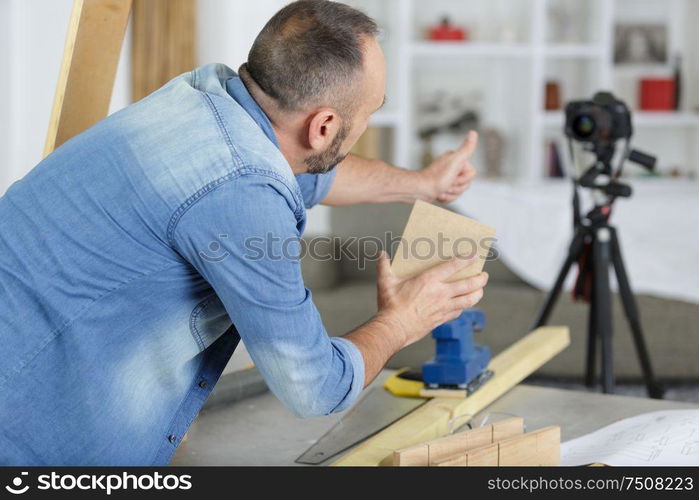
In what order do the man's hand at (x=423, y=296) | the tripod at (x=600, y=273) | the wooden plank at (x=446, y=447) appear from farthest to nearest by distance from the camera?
the tripod at (x=600, y=273) → the man's hand at (x=423, y=296) → the wooden plank at (x=446, y=447)

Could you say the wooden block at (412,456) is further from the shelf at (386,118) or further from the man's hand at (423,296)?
the shelf at (386,118)

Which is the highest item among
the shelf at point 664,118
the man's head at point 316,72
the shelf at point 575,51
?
the shelf at point 575,51

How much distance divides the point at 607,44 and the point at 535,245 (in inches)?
79.8

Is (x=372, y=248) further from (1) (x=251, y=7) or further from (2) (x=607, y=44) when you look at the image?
(2) (x=607, y=44)

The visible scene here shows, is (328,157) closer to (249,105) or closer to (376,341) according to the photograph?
Answer: (249,105)

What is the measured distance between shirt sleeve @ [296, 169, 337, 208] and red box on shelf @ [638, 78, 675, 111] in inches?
160

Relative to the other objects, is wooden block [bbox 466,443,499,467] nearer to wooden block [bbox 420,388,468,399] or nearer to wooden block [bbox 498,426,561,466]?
wooden block [bbox 498,426,561,466]

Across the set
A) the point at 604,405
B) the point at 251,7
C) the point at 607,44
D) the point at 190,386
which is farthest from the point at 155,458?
the point at 607,44

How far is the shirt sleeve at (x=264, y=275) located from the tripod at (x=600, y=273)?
4.93 ft

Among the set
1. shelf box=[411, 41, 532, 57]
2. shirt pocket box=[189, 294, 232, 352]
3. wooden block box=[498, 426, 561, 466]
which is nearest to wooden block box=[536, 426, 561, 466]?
wooden block box=[498, 426, 561, 466]

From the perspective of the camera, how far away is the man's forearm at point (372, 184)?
1.69 metres

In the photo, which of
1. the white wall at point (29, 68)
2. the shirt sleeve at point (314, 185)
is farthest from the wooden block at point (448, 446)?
the white wall at point (29, 68)

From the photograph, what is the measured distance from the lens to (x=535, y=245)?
3.55 metres

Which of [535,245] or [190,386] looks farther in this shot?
[535,245]
